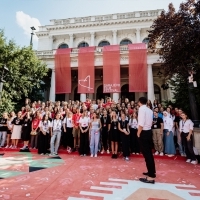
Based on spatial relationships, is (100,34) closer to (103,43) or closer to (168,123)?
(103,43)

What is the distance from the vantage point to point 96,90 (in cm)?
2153

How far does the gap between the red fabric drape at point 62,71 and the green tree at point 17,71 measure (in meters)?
2.29

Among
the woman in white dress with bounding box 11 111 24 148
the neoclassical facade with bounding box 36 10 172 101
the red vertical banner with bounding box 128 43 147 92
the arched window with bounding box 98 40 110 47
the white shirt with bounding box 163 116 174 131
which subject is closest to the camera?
the white shirt with bounding box 163 116 174 131

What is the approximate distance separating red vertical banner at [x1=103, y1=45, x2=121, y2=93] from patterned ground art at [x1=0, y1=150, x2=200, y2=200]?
418 inches

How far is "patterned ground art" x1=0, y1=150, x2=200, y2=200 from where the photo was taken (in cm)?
323

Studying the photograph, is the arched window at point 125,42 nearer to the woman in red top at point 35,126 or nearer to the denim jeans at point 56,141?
the woman in red top at point 35,126

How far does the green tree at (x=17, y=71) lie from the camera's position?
12.5m

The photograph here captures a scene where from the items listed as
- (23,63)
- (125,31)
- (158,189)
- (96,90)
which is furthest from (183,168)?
(125,31)

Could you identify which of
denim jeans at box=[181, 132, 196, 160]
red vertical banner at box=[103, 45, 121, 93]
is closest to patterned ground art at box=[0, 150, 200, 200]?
denim jeans at box=[181, 132, 196, 160]

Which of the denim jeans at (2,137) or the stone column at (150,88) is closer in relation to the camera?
the denim jeans at (2,137)

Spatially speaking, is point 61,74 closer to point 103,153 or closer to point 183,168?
point 103,153

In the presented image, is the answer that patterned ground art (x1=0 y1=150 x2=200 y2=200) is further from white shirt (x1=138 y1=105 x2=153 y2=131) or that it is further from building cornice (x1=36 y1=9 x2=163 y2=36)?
building cornice (x1=36 y1=9 x2=163 y2=36)

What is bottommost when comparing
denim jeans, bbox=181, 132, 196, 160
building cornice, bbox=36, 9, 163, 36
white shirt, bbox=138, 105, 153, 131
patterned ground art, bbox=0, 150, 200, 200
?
patterned ground art, bbox=0, 150, 200, 200

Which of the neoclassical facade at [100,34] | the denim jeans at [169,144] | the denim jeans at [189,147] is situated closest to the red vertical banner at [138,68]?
the neoclassical facade at [100,34]
